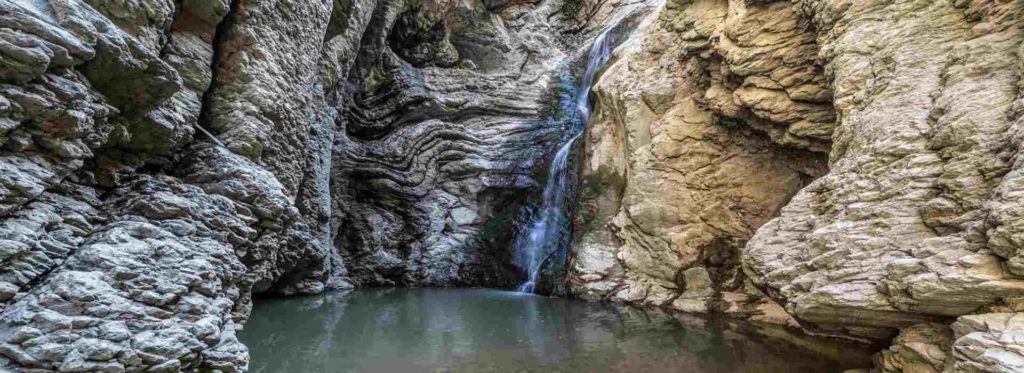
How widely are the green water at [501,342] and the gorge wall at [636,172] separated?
0.89m

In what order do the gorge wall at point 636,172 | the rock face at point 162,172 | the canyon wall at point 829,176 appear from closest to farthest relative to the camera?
the rock face at point 162,172 < the gorge wall at point 636,172 < the canyon wall at point 829,176

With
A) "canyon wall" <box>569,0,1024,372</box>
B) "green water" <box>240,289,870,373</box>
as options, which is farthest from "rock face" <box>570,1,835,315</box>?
"green water" <box>240,289,870,373</box>

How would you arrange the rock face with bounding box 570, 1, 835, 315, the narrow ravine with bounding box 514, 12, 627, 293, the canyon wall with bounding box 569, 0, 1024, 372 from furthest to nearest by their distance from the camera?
the narrow ravine with bounding box 514, 12, 627, 293
the rock face with bounding box 570, 1, 835, 315
the canyon wall with bounding box 569, 0, 1024, 372

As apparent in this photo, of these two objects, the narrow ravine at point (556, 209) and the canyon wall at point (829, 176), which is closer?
the canyon wall at point (829, 176)

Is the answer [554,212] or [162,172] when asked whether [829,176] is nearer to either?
[162,172]

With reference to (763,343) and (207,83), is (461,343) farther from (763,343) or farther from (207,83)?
(207,83)

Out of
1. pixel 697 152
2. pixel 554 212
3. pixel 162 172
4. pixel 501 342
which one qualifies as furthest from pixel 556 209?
pixel 162 172

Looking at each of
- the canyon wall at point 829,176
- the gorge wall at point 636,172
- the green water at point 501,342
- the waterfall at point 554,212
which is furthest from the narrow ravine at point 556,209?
the green water at point 501,342

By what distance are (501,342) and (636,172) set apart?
635cm

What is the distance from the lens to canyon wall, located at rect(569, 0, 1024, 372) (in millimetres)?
4188

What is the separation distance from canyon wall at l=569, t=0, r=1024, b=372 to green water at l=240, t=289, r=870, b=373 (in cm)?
110

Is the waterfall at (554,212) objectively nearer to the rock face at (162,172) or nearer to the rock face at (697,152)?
the rock face at (697,152)

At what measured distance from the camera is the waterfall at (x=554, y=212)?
15.4m

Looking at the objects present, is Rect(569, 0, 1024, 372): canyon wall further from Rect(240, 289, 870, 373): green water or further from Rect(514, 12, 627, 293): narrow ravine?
Rect(514, 12, 627, 293): narrow ravine
